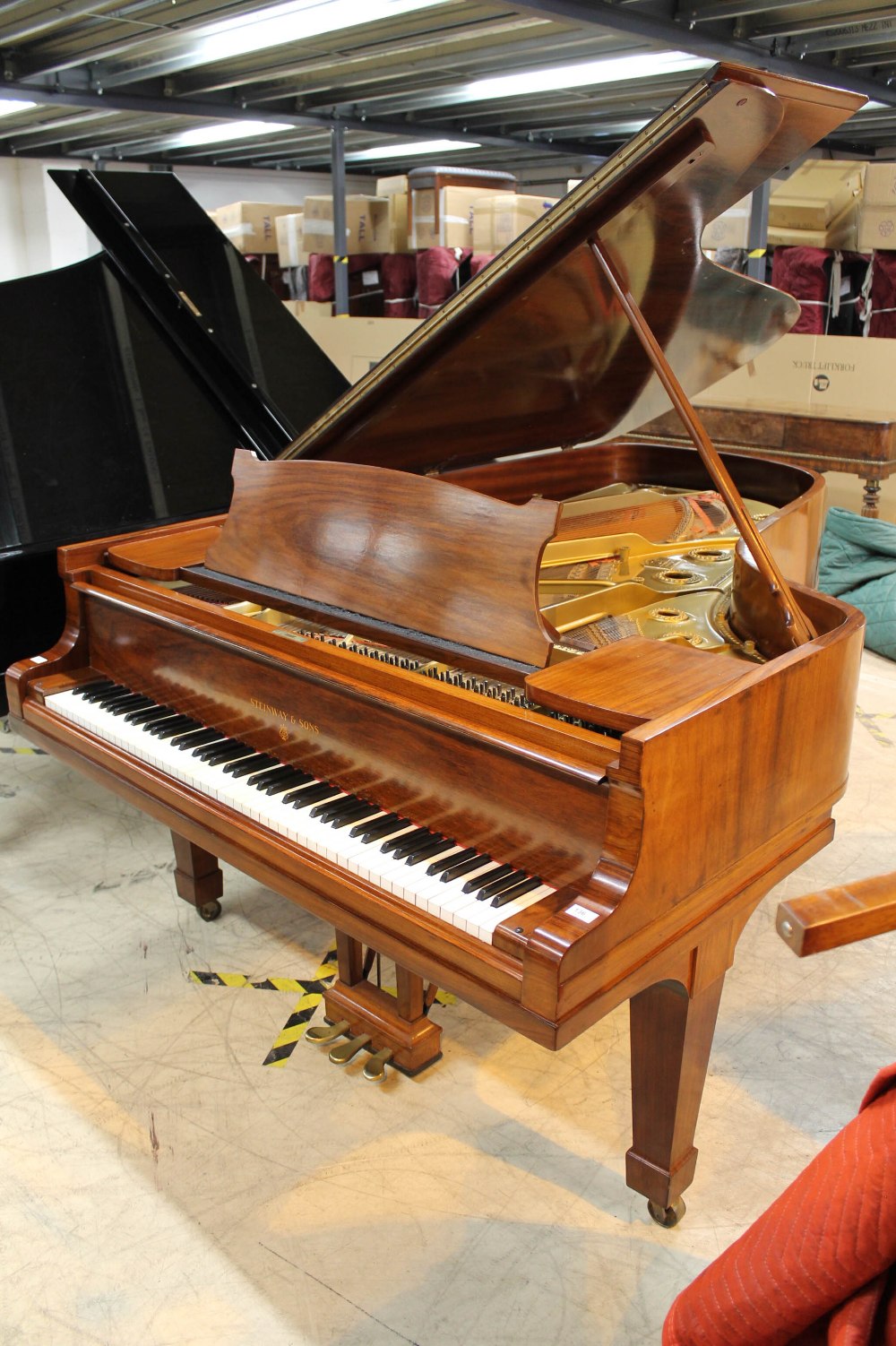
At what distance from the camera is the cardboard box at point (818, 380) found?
629cm

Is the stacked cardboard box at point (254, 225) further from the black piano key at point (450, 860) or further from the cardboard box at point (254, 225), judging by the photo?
the black piano key at point (450, 860)

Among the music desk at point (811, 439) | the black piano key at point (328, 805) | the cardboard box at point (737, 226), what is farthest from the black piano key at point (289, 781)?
the cardboard box at point (737, 226)

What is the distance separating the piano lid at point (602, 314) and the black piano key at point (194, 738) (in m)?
0.70

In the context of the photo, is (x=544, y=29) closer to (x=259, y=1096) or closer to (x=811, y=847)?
(x=811, y=847)

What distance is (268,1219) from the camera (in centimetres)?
216

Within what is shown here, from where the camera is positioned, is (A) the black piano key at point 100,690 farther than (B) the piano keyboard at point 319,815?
Yes

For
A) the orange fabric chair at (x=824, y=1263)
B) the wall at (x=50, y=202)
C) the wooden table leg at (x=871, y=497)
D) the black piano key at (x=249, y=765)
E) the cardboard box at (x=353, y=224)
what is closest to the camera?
the orange fabric chair at (x=824, y=1263)

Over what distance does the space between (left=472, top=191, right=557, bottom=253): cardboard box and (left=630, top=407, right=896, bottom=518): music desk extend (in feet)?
6.68

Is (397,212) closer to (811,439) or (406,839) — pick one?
(811,439)

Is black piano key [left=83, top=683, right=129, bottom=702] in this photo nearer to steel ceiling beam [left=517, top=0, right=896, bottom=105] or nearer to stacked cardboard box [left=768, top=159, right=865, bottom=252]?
steel ceiling beam [left=517, top=0, right=896, bottom=105]

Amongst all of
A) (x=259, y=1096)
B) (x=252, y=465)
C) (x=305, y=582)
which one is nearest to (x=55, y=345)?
(x=252, y=465)

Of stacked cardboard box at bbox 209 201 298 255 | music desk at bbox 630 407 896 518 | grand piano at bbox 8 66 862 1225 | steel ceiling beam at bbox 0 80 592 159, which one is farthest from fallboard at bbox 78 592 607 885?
stacked cardboard box at bbox 209 201 298 255

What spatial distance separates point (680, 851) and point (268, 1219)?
115cm

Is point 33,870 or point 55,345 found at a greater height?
point 55,345
